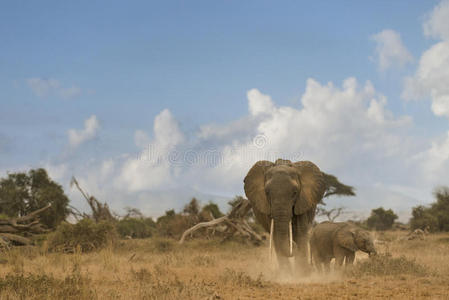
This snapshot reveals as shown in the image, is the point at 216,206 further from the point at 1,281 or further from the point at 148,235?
the point at 1,281

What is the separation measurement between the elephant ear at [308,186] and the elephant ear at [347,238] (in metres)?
1.77

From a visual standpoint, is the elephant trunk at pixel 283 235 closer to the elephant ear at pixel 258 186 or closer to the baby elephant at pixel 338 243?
the elephant ear at pixel 258 186

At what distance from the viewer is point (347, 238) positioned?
11.5m

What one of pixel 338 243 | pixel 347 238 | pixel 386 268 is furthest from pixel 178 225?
pixel 386 268

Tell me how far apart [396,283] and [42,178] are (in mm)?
28598

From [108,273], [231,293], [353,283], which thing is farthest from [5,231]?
[353,283]

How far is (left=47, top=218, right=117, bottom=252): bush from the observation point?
19453mm

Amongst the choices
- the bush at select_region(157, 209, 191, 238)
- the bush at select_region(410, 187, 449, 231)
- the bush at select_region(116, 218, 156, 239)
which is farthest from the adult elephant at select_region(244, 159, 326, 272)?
the bush at select_region(116, 218, 156, 239)

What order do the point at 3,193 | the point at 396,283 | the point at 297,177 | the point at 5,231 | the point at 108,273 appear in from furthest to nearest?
1. the point at 3,193
2. the point at 5,231
3. the point at 108,273
4. the point at 297,177
5. the point at 396,283

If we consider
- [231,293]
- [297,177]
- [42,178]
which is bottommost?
[231,293]

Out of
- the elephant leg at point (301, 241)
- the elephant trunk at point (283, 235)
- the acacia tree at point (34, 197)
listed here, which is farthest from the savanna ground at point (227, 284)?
the acacia tree at point (34, 197)

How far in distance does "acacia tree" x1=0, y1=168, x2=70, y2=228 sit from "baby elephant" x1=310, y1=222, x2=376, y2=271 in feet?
72.7

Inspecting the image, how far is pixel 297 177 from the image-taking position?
1034 centimetres

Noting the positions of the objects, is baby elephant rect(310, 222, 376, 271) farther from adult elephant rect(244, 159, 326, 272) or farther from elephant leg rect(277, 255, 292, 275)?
elephant leg rect(277, 255, 292, 275)
